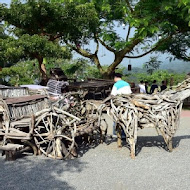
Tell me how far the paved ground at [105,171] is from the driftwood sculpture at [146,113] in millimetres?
412

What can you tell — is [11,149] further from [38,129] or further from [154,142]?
[154,142]

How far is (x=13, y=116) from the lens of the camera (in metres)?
5.96

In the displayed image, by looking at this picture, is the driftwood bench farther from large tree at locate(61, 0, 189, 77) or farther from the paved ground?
large tree at locate(61, 0, 189, 77)

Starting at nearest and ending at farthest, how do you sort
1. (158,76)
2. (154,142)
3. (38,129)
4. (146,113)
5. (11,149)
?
(11,149), (38,129), (146,113), (154,142), (158,76)

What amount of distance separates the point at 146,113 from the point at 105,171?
60.2 inches

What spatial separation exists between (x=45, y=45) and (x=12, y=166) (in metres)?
5.07

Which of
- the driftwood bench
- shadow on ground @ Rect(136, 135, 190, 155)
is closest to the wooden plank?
the driftwood bench

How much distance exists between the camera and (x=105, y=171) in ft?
16.6

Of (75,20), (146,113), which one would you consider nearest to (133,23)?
(75,20)

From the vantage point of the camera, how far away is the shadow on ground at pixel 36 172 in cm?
445

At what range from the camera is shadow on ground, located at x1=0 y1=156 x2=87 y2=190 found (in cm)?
445

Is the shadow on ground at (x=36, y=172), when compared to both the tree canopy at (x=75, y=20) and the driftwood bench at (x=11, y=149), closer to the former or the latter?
the driftwood bench at (x=11, y=149)

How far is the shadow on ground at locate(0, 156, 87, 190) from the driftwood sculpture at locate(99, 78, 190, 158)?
1.15m

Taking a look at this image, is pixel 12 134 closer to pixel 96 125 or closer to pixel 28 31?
pixel 96 125
